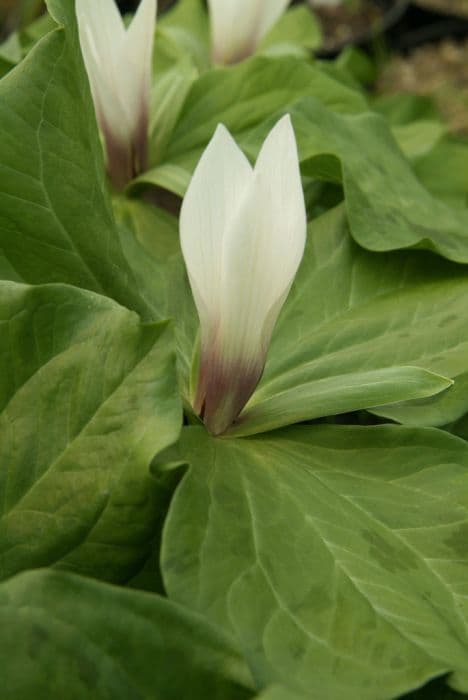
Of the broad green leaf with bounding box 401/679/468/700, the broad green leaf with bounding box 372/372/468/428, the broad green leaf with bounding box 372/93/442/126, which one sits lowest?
the broad green leaf with bounding box 372/93/442/126

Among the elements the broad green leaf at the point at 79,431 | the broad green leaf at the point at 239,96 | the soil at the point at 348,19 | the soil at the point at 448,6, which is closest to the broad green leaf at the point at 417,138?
the broad green leaf at the point at 239,96

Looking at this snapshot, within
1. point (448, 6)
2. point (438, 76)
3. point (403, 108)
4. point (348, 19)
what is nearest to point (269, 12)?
point (403, 108)

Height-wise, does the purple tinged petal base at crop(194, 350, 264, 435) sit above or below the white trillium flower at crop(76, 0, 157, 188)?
below

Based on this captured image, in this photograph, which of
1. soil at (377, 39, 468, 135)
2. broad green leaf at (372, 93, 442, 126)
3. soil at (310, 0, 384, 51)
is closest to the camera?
broad green leaf at (372, 93, 442, 126)

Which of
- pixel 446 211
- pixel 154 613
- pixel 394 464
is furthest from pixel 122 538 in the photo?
pixel 446 211

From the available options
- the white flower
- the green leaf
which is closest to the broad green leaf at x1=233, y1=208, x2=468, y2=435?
the green leaf

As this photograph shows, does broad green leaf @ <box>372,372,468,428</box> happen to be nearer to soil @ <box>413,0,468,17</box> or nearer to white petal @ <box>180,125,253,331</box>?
white petal @ <box>180,125,253,331</box>
